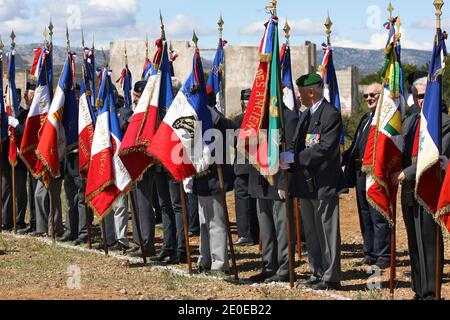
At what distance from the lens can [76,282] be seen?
9.77 m

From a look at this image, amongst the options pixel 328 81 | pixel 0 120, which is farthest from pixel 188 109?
pixel 0 120

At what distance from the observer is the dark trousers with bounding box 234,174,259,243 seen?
42.9 ft

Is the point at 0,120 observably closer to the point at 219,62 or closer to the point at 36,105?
the point at 36,105

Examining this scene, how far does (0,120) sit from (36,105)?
1.51 meters

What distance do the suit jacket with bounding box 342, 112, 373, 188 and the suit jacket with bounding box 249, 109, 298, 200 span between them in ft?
3.65

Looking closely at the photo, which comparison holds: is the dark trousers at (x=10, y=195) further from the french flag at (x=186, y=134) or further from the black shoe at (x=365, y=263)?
the black shoe at (x=365, y=263)

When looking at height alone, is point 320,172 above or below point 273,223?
above

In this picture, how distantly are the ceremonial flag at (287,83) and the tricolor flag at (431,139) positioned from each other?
12.7 feet

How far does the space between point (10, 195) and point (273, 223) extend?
6.01 meters

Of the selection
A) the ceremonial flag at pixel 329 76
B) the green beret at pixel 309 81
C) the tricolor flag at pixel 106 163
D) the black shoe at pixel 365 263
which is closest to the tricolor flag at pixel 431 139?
the green beret at pixel 309 81

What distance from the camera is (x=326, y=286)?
9219 millimetres

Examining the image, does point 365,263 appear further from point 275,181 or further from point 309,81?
point 309,81

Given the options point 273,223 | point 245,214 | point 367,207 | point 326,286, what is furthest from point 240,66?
point 326,286

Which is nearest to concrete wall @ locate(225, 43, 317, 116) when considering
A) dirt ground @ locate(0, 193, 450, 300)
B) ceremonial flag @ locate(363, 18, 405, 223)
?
dirt ground @ locate(0, 193, 450, 300)
